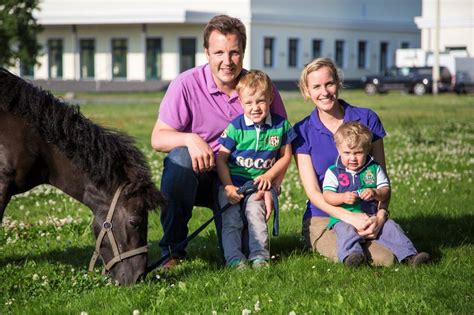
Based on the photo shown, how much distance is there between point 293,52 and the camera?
211ft


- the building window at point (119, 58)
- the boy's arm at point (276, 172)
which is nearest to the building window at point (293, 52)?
the building window at point (119, 58)

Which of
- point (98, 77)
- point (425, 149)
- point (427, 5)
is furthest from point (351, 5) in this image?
point (425, 149)

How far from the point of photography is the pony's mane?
588cm

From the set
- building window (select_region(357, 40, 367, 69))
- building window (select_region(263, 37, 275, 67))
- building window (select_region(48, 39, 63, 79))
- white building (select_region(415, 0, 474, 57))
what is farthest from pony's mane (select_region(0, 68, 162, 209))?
building window (select_region(357, 40, 367, 69))

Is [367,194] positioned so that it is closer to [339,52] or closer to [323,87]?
[323,87]

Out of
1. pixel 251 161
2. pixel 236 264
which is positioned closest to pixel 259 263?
pixel 236 264

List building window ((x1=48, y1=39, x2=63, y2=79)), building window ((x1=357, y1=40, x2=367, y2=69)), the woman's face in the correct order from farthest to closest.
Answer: building window ((x1=357, y1=40, x2=367, y2=69)), building window ((x1=48, y1=39, x2=63, y2=79)), the woman's face

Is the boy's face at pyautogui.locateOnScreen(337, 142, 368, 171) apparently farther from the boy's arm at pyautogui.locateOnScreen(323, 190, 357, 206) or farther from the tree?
the tree

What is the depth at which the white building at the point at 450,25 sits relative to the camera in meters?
63.2

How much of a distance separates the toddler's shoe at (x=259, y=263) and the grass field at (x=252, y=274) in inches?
2.8

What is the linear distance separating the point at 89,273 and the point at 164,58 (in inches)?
2233

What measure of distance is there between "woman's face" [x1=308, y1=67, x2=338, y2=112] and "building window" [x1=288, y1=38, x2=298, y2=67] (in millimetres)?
56849

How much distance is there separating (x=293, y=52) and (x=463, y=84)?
17.5m

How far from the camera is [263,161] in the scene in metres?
7.15
